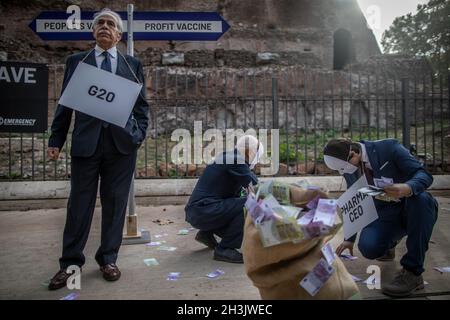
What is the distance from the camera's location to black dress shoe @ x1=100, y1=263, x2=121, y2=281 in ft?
8.70

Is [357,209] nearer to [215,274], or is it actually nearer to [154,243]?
[215,274]

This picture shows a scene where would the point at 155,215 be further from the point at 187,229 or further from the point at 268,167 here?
the point at 268,167

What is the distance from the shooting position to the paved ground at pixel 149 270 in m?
2.42

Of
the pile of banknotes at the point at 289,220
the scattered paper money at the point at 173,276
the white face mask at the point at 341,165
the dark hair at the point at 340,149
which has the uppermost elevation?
the dark hair at the point at 340,149

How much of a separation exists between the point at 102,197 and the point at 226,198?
1099 millimetres

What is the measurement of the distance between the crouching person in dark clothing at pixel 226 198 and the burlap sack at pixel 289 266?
1.39 m

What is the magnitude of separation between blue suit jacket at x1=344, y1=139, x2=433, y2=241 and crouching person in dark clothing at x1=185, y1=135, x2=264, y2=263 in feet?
2.87

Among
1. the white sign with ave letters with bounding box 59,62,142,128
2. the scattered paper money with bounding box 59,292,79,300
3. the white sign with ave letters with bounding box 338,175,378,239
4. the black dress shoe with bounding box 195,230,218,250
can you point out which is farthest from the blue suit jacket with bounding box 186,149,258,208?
the scattered paper money with bounding box 59,292,79,300

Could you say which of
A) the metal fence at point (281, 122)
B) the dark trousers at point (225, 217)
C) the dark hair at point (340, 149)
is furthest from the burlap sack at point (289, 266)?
the metal fence at point (281, 122)

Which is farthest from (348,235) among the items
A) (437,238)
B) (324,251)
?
(437,238)

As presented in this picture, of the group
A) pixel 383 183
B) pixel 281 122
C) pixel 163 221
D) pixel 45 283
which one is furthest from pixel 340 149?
pixel 281 122

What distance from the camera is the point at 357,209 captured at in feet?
8.60

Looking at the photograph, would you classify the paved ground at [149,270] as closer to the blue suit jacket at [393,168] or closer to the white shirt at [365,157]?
the blue suit jacket at [393,168]

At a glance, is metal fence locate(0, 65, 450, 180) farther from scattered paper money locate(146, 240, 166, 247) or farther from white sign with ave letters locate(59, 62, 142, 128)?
white sign with ave letters locate(59, 62, 142, 128)
